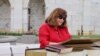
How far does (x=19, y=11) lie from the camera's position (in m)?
28.3

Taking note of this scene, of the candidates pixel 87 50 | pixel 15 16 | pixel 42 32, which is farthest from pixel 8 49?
pixel 15 16

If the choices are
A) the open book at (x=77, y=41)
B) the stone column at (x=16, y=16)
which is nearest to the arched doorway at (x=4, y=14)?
the stone column at (x=16, y=16)

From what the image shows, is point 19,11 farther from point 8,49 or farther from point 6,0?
point 8,49

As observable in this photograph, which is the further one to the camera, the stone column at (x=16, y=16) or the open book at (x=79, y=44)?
the stone column at (x=16, y=16)

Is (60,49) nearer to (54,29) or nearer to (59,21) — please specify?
(59,21)

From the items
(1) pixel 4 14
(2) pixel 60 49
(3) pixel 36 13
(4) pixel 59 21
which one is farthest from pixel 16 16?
(2) pixel 60 49

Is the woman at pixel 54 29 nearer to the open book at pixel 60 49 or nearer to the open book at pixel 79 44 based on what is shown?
the open book at pixel 79 44

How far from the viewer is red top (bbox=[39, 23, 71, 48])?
4139 mm

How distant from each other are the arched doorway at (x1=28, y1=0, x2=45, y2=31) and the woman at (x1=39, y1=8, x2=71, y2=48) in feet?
80.5

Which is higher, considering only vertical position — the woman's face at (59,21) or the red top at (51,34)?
the woman's face at (59,21)

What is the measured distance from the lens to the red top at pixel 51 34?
4139 mm

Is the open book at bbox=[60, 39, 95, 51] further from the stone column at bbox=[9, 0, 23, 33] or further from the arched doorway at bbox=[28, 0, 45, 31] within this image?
the arched doorway at bbox=[28, 0, 45, 31]

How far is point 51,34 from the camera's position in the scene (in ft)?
13.8

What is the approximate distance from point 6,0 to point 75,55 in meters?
26.5
